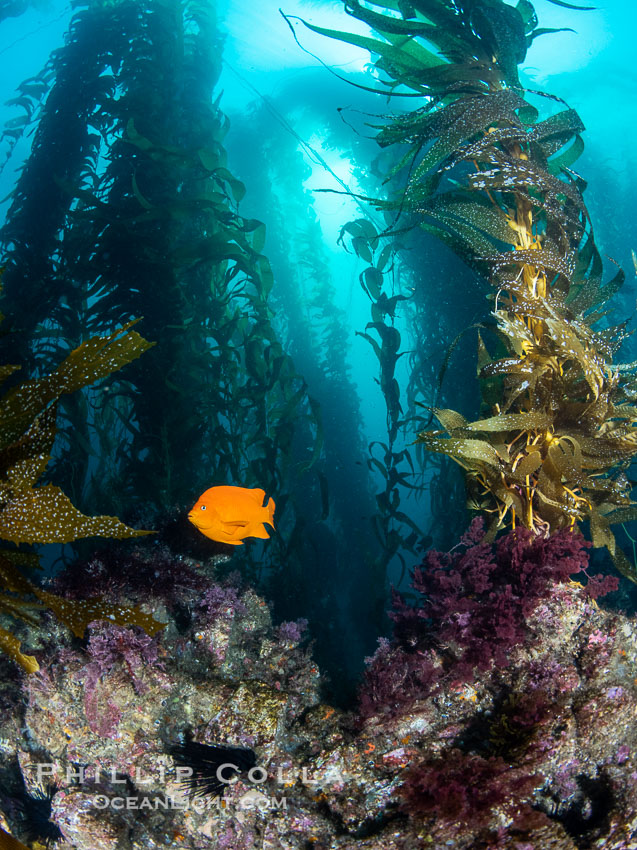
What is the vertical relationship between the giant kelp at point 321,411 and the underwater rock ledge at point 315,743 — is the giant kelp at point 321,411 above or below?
above

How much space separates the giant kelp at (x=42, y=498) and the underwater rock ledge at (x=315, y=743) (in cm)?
67

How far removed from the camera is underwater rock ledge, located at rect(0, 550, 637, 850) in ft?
5.36

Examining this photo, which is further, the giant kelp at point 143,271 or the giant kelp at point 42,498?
the giant kelp at point 143,271

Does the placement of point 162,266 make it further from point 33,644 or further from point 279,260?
point 279,260

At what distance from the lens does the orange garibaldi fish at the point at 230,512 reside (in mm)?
2279

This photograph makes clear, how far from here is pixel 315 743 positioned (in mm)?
1973

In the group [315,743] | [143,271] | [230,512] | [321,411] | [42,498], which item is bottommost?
[315,743]

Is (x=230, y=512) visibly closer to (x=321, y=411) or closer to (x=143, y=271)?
(x=143, y=271)

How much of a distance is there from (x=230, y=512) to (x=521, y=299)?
2.15 metres

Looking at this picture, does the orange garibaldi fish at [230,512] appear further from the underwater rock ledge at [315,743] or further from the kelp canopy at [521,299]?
the kelp canopy at [521,299]

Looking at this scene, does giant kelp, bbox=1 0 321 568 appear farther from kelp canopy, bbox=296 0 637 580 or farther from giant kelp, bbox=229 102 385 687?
kelp canopy, bbox=296 0 637 580

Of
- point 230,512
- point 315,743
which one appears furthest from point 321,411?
point 315,743

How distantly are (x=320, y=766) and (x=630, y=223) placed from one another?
15.9 m

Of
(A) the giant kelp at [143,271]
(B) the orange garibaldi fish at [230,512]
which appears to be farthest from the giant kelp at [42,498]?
(A) the giant kelp at [143,271]
